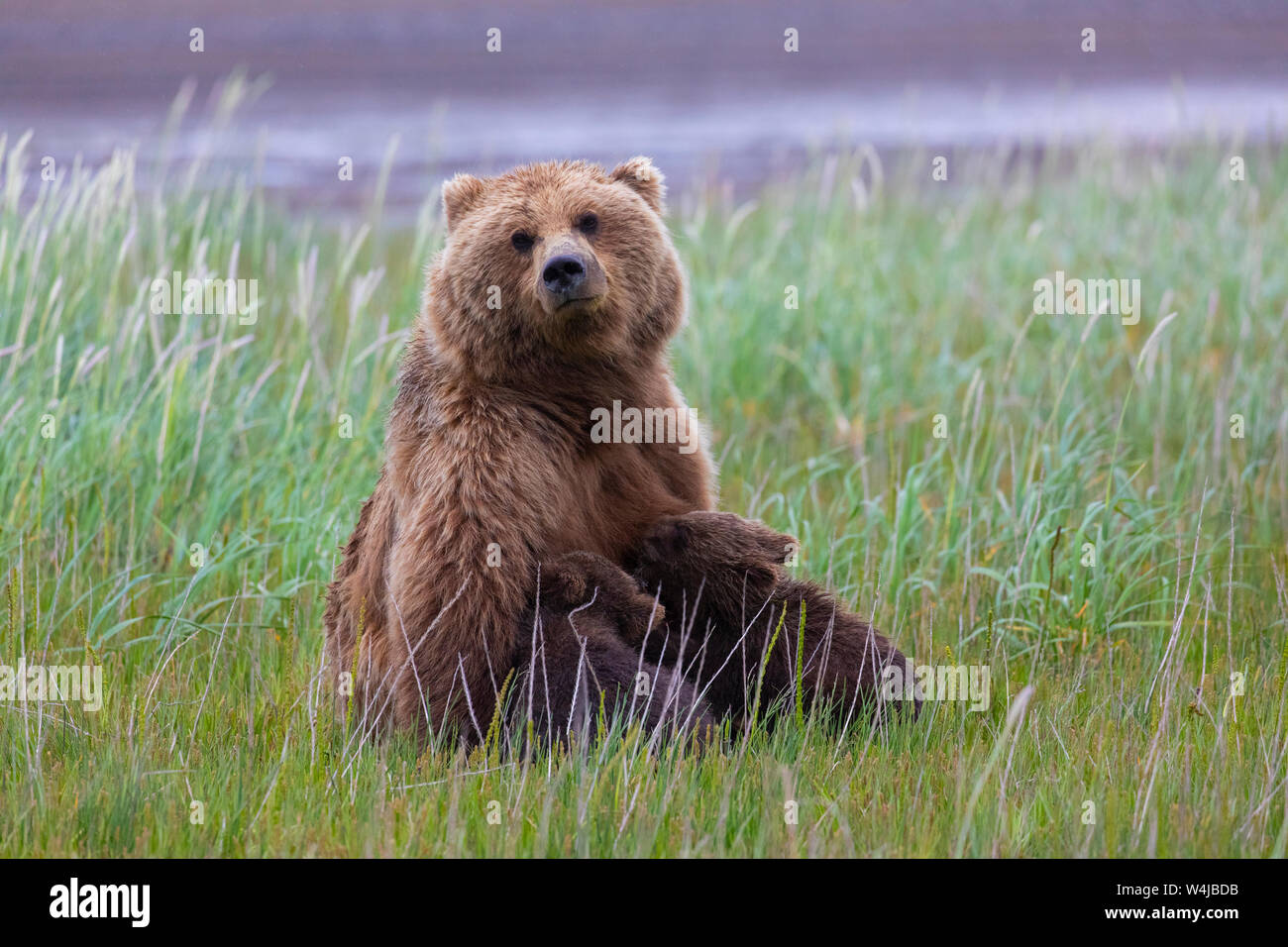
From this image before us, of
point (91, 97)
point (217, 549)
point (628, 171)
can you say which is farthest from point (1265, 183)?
point (91, 97)

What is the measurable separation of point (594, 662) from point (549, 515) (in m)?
0.49

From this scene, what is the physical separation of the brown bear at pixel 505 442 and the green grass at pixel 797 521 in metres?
0.28

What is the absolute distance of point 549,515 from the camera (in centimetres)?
415

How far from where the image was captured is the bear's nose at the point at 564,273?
409 cm

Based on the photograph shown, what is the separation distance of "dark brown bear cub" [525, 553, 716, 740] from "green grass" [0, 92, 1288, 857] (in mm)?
140
